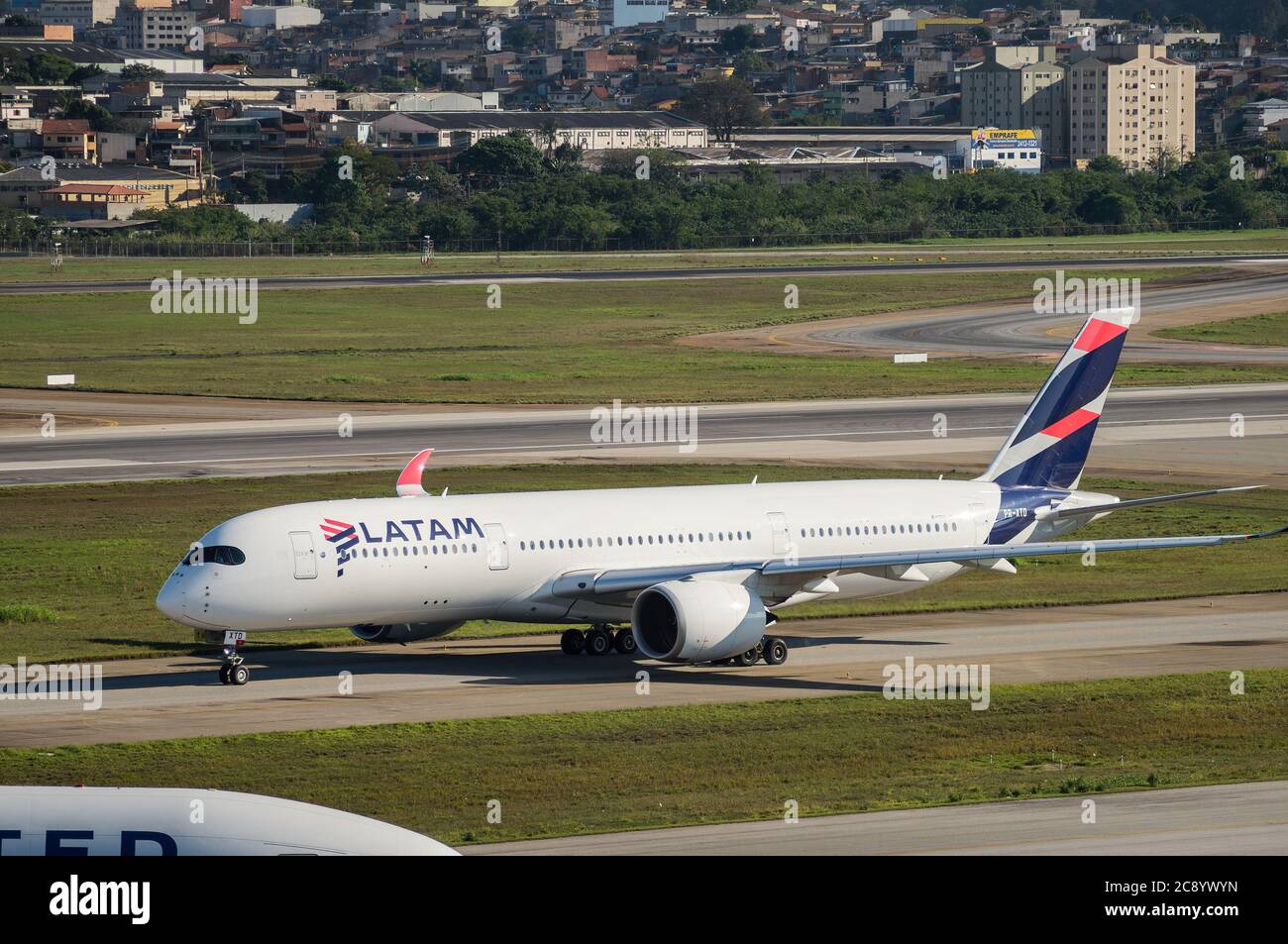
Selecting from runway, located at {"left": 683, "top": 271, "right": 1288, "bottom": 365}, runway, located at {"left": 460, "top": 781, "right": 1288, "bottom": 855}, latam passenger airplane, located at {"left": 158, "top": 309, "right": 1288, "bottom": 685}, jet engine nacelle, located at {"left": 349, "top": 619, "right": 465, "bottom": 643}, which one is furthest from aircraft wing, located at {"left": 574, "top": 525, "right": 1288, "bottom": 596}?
runway, located at {"left": 683, "top": 271, "right": 1288, "bottom": 365}

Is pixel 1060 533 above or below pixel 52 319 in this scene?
below

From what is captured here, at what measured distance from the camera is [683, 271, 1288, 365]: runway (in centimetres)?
13000

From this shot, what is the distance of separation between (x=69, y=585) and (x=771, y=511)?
22.6 meters

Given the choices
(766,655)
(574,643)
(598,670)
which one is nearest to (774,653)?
(766,655)

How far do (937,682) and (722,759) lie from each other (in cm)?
928

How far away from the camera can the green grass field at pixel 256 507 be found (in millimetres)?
54000

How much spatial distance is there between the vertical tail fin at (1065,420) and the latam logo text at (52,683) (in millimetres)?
25310

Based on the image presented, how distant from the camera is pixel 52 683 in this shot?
45812mm

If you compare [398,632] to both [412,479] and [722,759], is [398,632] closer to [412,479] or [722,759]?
[412,479]

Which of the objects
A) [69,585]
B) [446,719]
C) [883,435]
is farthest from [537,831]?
[883,435]
